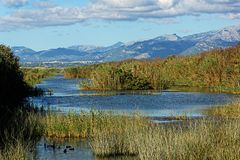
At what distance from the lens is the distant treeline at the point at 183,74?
6041 centimetres

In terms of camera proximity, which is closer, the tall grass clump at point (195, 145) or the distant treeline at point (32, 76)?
the tall grass clump at point (195, 145)

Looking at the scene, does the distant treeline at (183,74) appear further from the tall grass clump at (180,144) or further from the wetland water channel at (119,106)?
the tall grass clump at (180,144)

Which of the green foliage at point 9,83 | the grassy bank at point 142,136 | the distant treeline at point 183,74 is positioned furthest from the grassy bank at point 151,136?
the distant treeline at point 183,74

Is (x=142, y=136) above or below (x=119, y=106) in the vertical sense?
above

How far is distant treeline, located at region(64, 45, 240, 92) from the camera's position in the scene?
A: 6041 cm

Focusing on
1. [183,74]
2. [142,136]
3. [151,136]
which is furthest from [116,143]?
[183,74]

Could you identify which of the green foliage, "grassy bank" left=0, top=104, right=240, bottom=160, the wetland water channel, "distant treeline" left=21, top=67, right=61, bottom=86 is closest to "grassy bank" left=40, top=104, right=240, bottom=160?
"grassy bank" left=0, top=104, right=240, bottom=160

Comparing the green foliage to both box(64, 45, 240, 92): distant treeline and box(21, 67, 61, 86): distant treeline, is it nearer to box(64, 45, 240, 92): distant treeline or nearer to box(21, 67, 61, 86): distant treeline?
box(64, 45, 240, 92): distant treeline

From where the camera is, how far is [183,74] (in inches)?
2835

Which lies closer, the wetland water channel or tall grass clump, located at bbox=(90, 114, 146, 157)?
tall grass clump, located at bbox=(90, 114, 146, 157)

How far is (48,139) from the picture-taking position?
2317cm

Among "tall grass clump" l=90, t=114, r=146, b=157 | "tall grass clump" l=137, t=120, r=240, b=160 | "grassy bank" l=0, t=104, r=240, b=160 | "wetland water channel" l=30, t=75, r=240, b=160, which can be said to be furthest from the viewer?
"wetland water channel" l=30, t=75, r=240, b=160

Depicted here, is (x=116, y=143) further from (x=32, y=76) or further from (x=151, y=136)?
(x=32, y=76)

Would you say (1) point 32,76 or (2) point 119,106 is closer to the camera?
(2) point 119,106
